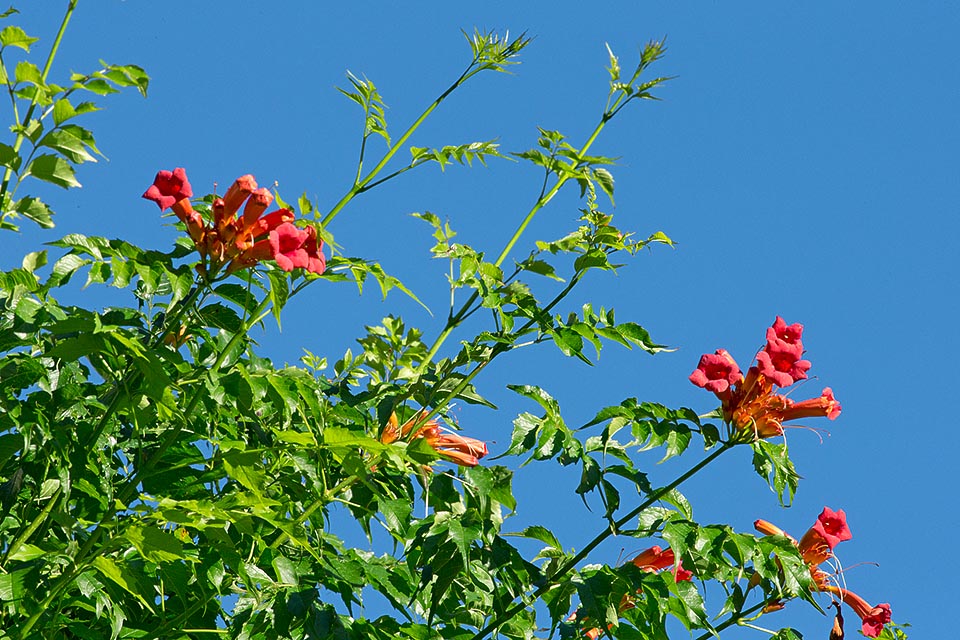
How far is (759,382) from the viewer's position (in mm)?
3418

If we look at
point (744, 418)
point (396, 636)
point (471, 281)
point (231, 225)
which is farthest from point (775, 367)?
point (231, 225)

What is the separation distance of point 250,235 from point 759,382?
5.21 feet

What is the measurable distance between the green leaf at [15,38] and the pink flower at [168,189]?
0.47m

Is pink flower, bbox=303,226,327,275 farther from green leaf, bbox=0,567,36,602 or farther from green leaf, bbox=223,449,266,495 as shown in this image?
green leaf, bbox=0,567,36,602

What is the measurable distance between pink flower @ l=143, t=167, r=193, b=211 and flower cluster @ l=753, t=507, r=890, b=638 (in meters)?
2.19

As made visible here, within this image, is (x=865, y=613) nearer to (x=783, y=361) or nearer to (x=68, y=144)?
(x=783, y=361)

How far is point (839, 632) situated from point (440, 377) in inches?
66.2

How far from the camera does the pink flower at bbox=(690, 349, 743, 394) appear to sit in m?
3.43

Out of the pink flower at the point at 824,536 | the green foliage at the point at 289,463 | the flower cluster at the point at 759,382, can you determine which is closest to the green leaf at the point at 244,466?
the green foliage at the point at 289,463

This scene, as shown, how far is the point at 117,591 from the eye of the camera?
10.2ft

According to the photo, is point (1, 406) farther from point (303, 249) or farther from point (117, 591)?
point (303, 249)

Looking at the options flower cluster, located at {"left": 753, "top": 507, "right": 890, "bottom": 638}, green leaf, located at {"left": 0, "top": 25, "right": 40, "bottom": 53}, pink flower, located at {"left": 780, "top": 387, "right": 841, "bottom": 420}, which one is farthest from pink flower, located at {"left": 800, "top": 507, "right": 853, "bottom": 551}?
green leaf, located at {"left": 0, "top": 25, "right": 40, "bottom": 53}

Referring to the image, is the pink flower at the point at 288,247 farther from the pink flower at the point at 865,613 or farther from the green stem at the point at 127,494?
the pink flower at the point at 865,613

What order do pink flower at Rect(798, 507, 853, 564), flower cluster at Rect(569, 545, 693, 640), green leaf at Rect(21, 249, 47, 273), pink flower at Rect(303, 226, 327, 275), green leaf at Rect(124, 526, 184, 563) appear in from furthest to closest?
1. pink flower at Rect(798, 507, 853, 564)
2. flower cluster at Rect(569, 545, 693, 640)
3. green leaf at Rect(21, 249, 47, 273)
4. pink flower at Rect(303, 226, 327, 275)
5. green leaf at Rect(124, 526, 184, 563)
